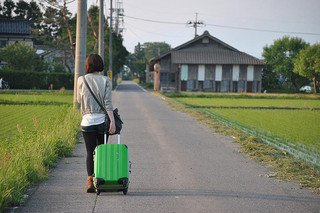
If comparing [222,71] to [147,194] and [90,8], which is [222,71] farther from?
[147,194]

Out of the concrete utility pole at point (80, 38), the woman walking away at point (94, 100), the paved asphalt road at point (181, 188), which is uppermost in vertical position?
the concrete utility pole at point (80, 38)

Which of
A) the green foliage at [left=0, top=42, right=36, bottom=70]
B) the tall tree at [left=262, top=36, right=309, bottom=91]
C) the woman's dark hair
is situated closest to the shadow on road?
the woman's dark hair

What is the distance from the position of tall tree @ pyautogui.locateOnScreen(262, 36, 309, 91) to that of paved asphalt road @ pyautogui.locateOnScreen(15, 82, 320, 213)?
59901 mm

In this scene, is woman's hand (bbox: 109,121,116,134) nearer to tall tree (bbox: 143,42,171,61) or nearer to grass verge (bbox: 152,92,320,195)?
grass verge (bbox: 152,92,320,195)

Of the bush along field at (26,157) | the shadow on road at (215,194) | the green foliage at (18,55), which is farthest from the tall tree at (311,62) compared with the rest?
the shadow on road at (215,194)

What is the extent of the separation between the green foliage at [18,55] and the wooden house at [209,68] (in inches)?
643

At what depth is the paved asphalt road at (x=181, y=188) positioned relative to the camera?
4551 millimetres

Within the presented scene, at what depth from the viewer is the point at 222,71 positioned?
49000 mm

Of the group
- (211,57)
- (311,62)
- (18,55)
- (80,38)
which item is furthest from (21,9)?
(80,38)

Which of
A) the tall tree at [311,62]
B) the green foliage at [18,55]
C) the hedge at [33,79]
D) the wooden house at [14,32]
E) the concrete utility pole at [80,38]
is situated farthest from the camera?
the wooden house at [14,32]

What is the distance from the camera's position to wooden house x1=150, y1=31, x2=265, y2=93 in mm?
48156

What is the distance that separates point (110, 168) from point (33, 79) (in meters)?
37.6

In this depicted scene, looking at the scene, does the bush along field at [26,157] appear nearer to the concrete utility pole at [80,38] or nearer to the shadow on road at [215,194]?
the shadow on road at [215,194]

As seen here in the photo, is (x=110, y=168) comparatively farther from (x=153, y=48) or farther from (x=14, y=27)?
(x=153, y=48)
